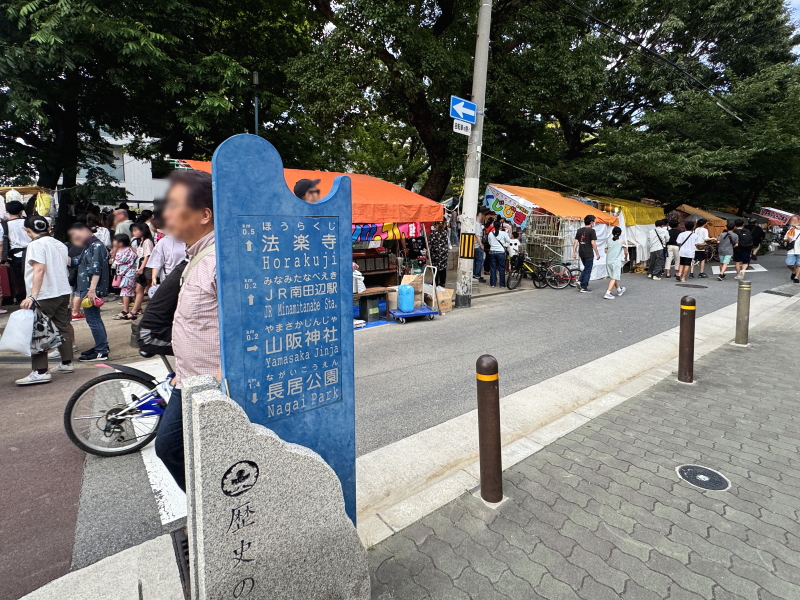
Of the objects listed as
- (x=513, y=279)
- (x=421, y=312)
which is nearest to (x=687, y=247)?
(x=513, y=279)

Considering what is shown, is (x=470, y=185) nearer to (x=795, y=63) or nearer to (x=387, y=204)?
(x=387, y=204)

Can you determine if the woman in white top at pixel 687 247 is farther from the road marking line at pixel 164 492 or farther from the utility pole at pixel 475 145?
the road marking line at pixel 164 492

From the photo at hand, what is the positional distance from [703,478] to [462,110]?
7167 mm

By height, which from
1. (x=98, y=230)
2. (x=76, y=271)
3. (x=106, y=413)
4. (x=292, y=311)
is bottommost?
(x=106, y=413)

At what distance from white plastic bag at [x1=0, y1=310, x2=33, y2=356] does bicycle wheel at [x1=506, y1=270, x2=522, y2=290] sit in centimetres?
1049

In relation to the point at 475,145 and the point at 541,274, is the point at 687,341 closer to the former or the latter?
the point at 475,145

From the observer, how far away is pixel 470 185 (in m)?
9.23

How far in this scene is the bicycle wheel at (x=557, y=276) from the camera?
42.4 ft

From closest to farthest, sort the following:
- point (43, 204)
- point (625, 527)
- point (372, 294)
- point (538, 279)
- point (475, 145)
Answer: point (625, 527) < point (372, 294) < point (475, 145) < point (43, 204) < point (538, 279)

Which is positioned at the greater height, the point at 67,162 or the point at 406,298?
the point at 67,162

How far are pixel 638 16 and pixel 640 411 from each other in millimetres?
18911

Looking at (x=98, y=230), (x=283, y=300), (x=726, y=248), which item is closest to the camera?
(x=283, y=300)

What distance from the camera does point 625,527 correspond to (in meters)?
2.79

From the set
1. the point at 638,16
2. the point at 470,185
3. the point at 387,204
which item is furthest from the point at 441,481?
the point at 638,16
